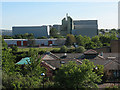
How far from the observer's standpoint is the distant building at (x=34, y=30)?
47.4 meters

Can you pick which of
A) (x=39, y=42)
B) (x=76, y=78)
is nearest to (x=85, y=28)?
(x=39, y=42)

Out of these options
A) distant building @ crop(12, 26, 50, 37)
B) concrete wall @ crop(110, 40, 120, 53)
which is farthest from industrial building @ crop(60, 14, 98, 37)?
concrete wall @ crop(110, 40, 120, 53)

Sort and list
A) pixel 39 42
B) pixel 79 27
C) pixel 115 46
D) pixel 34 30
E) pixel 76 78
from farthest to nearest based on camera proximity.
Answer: pixel 34 30, pixel 79 27, pixel 39 42, pixel 115 46, pixel 76 78

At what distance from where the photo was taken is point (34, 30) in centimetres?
4788

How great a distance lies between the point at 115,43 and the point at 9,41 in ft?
74.8

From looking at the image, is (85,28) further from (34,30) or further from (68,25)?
(34,30)

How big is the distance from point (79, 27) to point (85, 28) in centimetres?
235

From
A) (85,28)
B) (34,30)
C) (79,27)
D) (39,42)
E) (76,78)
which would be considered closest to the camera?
(76,78)

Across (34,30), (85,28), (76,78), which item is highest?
(85,28)

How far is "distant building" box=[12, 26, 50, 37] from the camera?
155ft

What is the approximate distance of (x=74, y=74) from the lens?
28.3ft

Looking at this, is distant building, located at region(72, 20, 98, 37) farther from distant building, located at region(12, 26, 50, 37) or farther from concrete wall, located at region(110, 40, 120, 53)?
concrete wall, located at region(110, 40, 120, 53)

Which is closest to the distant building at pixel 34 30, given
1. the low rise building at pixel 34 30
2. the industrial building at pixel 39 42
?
the low rise building at pixel 34 30

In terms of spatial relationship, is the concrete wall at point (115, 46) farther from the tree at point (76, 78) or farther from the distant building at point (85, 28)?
the distant building at point (85, 28)
